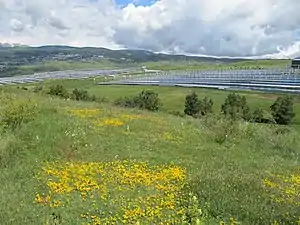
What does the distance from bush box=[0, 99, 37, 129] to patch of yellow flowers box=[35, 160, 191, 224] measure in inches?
232

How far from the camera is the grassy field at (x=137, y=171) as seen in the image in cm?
1295

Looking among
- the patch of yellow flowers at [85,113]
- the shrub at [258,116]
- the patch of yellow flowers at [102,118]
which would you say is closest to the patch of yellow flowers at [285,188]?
the patch of yellow flowers at [102,118]

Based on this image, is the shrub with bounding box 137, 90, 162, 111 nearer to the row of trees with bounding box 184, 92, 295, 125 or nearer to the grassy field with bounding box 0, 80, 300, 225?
the row of trees with bounding box 184, 92, 295, 125

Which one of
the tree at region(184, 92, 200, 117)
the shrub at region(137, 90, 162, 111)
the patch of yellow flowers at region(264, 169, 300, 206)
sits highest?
the patch of yellow flowers at region(264, 169, 300, 206)

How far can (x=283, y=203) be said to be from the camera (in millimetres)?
14469

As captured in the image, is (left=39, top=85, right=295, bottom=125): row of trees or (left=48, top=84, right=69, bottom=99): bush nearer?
(left=48, top=84, right=69, bottom=99): bush

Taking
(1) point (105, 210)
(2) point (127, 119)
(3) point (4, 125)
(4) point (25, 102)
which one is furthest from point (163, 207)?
(2) point (127, 119)

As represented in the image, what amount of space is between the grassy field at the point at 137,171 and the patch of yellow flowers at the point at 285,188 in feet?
0.14

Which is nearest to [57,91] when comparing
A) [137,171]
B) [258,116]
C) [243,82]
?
[258,116]

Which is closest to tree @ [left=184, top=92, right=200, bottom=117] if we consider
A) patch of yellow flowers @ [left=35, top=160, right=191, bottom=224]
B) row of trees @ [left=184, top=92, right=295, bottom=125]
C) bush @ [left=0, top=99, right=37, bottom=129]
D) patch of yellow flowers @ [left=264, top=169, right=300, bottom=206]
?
row of trees @ [left=184, top=92, right=295, bottom=125]

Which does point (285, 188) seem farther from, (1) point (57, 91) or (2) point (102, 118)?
(1) point (57, 91)

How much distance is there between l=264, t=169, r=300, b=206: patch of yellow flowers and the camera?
1495cm

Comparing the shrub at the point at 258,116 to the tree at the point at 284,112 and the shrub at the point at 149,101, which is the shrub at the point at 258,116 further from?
the shrub at the point at 149,101

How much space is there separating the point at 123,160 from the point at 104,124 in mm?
7939
